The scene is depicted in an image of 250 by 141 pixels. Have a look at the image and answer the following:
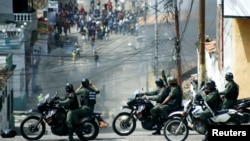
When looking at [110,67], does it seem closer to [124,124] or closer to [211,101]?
[124,124]

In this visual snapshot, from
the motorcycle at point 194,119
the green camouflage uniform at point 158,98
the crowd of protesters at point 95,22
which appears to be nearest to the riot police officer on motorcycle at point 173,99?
the green camouflage uniform at point 158,98

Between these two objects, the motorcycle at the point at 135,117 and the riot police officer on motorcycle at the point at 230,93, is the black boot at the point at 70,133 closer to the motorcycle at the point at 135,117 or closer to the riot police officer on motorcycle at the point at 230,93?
the motorcycle at the point at 135,117

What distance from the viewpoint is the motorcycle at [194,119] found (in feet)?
54.7

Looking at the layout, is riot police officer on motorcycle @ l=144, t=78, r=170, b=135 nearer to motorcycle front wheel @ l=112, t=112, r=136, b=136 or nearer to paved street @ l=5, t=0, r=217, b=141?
motorcycle front wheel @ l=112, t=112, r=136, b=136

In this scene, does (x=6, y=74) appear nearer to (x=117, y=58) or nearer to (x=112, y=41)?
(x=117, y=58)

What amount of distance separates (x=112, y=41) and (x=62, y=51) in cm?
350

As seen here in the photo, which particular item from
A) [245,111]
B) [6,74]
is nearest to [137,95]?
[245,111]

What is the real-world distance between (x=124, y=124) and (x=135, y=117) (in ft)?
1.04

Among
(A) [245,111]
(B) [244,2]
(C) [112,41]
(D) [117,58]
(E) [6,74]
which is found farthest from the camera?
(C) [112,41]

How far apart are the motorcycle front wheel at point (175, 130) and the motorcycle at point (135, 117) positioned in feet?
2.89

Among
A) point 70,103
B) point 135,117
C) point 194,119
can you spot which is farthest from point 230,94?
point 70,103

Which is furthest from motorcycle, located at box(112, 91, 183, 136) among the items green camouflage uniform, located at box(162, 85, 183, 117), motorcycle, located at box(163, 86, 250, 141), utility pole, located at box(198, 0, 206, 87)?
utility pole, located at box(198, 0, 206, 87)

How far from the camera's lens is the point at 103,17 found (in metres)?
54.8

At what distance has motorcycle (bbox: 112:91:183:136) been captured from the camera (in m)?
18.2
